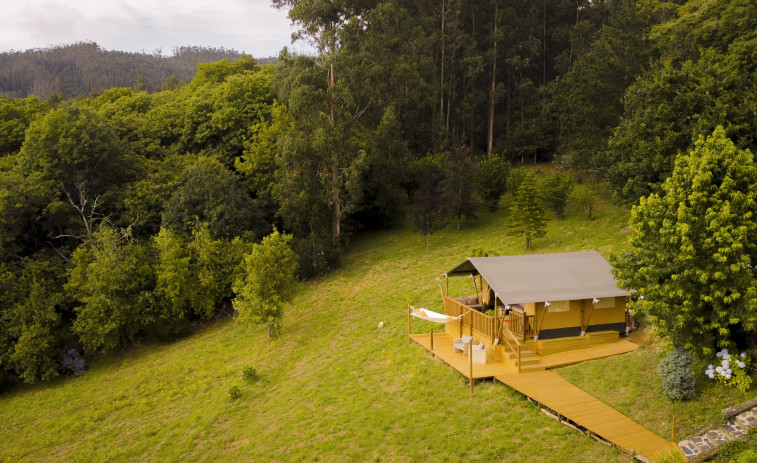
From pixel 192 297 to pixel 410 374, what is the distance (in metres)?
15.9

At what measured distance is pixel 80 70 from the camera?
105 metres

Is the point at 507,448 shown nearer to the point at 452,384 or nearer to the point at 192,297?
the point at 452,384

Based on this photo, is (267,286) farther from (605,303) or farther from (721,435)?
(721,435)

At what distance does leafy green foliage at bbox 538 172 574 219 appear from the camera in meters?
30.4

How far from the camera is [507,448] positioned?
498 inches

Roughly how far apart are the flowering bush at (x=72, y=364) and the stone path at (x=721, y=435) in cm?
2677

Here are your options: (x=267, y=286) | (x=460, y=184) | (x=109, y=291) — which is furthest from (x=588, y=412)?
(x=109, y=291)

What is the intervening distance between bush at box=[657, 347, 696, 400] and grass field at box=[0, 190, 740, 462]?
0.31 meters

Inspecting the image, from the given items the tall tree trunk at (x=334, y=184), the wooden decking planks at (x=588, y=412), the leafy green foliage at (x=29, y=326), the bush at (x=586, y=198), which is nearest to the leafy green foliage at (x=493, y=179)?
the bush at (x=586, y=198)

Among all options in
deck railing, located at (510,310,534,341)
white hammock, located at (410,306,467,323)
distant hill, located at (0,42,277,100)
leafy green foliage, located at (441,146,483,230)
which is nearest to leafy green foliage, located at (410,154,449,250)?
leafy green foliage, located at (441,146,483,230)

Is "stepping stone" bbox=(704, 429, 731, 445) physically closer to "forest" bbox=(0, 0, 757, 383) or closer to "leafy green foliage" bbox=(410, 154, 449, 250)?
"forest" bbox=(0, 0, 757, 383)

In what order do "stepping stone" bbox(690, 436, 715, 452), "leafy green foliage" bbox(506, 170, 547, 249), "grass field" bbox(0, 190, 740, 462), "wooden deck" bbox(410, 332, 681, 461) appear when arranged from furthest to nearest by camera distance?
"leafy green foliage" bbox(506, 170, 547, 249) → "grass field" bbox(0, 190, 740, 462) → "wooden deck" bbox(410, 332, 681, 461) → "stepping stone" bbox(690, 436, 715, 452)

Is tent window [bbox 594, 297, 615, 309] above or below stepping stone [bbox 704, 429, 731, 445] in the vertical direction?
above

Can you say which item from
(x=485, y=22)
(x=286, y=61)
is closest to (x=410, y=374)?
(x=286, y=61)
